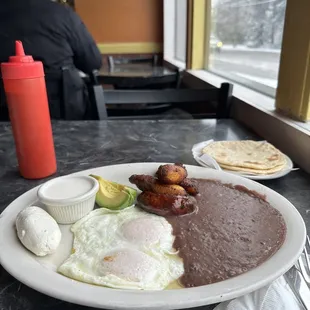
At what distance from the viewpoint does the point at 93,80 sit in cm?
275

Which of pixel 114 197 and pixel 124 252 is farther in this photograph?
pixel 114 197

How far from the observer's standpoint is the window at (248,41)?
1.89 m

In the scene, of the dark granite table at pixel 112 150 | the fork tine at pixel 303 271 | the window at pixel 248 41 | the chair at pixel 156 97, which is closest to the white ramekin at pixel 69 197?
the dark granite table at pixel 112 150

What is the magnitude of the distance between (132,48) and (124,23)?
336 millimetres

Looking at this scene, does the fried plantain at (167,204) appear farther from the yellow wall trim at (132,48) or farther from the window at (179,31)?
the yellow wall trim at (132,48)

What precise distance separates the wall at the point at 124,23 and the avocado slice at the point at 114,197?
415cm

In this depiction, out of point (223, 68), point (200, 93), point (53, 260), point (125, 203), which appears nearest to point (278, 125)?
point (200, 93)

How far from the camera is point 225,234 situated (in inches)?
26.4

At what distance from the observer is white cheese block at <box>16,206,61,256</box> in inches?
23.1

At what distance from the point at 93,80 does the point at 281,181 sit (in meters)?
2.08

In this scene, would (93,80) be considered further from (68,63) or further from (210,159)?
(210,159)

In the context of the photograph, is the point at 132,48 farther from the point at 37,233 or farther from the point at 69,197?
the point at 37,233

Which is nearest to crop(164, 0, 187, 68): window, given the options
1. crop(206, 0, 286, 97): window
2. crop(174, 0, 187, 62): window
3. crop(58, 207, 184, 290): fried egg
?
crop(174, 0, 187, 62): window

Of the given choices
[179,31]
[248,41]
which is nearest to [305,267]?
[248,41]
